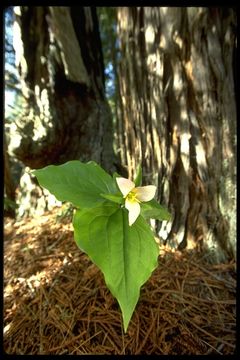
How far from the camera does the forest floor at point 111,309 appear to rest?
980 mm

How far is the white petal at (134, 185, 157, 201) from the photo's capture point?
2.36 feet

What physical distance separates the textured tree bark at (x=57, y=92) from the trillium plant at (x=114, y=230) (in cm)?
98

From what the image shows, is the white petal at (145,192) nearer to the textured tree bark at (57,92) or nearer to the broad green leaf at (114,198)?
the broad green leaf at (114,198)

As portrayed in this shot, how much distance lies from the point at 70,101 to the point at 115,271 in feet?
4.33

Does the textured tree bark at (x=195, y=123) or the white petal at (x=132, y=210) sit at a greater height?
the textured tree bark at (x=195, y=123)

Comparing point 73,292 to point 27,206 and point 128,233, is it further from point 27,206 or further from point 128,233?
point 27,206

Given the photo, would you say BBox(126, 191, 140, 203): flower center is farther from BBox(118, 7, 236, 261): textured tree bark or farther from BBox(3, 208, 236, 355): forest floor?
BBox(118, 7, 236, 261): textured tree bark

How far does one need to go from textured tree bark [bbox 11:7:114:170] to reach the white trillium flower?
1020 millimetres

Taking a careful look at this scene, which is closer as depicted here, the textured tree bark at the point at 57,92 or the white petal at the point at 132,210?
the white petal at the point at 132,210

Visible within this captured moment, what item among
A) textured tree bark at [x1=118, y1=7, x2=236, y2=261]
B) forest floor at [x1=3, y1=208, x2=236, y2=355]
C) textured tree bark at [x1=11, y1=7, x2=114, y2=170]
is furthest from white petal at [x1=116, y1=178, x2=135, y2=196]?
textured tree bark at [x1=11, y1=7, x2=114, y2=170]

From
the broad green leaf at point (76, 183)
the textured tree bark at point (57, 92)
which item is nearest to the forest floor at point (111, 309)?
the broad green leaf at point (76, 183)

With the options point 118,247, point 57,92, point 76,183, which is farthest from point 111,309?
point 57,92

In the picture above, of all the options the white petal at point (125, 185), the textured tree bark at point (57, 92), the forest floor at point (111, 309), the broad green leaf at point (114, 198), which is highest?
the textured tree bark at point (57, 92)
